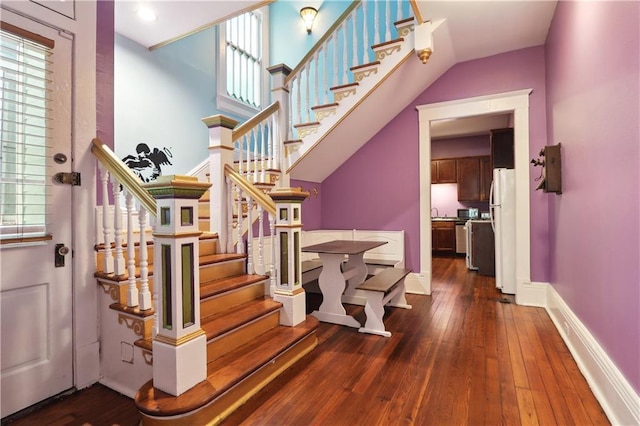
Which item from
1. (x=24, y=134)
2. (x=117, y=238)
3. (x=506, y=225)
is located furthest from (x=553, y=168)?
(x=24, y=134)

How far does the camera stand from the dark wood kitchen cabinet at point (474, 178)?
7.03 m

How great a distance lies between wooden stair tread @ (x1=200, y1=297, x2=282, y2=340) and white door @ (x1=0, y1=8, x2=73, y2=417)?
0.80 metres

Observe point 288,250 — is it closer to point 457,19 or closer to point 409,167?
point 409,167

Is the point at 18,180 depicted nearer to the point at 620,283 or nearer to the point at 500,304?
the point at 620,283

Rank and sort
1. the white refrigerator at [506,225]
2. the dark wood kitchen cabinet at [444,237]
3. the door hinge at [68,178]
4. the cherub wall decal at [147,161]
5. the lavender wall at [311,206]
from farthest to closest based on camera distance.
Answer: the dark wood kitchen cabinet at [444,237]
the lavender wall at [311,206]
the white refrigerator at [506,225]
the cherub wall decal at [147,161]
the door hinge at [68,178]

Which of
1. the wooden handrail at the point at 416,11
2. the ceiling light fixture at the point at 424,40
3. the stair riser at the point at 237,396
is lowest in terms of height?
the stair riser at the point at 237,396

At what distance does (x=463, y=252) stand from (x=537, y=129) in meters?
4.04

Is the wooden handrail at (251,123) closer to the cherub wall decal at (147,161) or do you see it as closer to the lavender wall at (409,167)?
the cherub wall decal at (147,161)

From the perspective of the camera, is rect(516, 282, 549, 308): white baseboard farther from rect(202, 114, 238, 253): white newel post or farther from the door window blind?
the door window blind

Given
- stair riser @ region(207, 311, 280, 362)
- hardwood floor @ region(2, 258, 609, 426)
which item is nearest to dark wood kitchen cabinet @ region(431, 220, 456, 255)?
hardwood floor @ region(2, 258, 609, 426)

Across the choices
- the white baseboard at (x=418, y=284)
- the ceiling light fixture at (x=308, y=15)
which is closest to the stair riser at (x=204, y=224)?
the white baseboard at (x=418, y=284)

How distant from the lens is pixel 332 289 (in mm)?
3062

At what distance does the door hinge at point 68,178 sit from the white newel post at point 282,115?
6.27ft

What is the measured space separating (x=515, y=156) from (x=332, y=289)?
259cm
